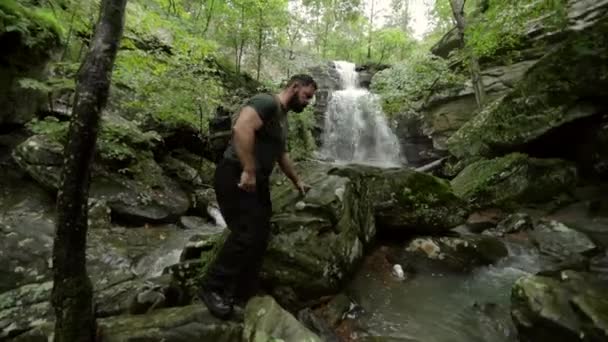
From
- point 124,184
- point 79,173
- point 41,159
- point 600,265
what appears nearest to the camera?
point 79,173

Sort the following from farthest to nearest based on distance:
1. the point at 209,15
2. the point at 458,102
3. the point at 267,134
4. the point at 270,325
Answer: the point at 458,102, the point at 209,15, the point at 267,134, the point at 270,325

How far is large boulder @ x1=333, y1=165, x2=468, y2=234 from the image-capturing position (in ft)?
18.7

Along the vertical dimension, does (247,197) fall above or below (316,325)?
above

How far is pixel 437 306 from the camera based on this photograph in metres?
4.43

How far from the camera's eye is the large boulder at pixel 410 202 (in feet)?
18.7

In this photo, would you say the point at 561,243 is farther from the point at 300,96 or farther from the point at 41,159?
the point at 41,159

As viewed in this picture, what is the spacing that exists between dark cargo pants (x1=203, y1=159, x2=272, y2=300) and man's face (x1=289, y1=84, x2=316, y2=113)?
0.74m

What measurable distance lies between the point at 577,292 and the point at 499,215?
506 centimetres

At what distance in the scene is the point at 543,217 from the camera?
774cm

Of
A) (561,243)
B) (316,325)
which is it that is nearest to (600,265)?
(561,243)

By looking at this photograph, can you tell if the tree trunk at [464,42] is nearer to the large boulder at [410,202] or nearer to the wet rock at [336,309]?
the large boulder at [410,202]

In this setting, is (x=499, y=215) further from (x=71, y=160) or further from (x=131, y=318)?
(x=71, y=160)

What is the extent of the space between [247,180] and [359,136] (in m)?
14.9

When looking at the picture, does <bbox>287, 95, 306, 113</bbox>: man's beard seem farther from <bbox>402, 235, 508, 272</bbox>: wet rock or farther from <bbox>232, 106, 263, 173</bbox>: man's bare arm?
<bbox>402, 235, 508, 272</bbox>: wet rock
